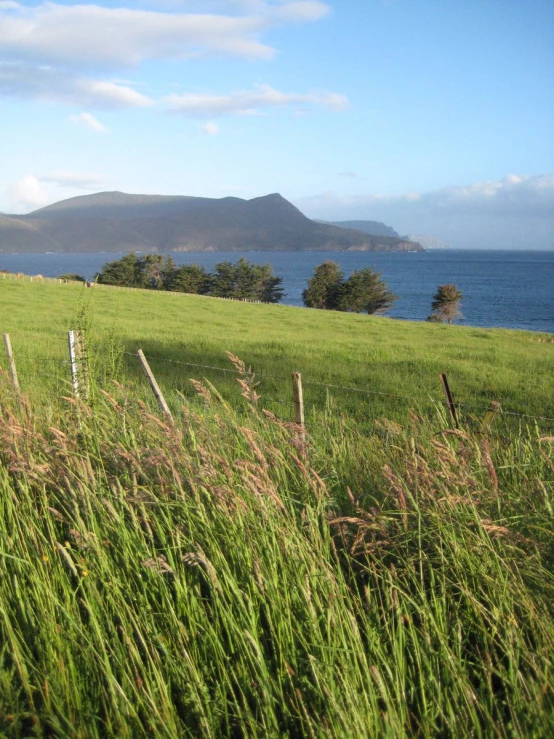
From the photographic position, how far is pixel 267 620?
287 cm

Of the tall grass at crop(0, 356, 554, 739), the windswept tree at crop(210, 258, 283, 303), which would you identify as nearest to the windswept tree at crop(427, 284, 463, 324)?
the windswept tree at crop(210, 258, 283, 303)

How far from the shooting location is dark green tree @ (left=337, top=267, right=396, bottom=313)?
95.4m

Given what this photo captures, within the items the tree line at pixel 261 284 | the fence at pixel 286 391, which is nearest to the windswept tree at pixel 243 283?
the tree line at pixel 261 284

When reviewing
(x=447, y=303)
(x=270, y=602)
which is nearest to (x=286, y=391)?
(x=270, y=602)

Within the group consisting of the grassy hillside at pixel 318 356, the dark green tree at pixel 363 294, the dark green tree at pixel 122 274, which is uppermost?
the dark green tree at pixel 122 274

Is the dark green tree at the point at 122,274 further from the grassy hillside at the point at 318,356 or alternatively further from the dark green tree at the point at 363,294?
the grassy hillside at the point at 318,356

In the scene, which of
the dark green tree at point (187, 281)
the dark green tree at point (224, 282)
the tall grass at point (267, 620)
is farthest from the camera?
the dark green tree at point (224, 282)

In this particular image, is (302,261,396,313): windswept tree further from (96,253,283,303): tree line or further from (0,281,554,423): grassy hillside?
(0,281,554,423): grassy hillside

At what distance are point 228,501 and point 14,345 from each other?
14590mm

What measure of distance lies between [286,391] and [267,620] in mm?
10208

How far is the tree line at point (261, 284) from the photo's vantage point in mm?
95438

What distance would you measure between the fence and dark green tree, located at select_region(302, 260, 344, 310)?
80687 mm

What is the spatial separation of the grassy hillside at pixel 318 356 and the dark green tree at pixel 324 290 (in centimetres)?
6056

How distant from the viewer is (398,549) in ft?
11.3
